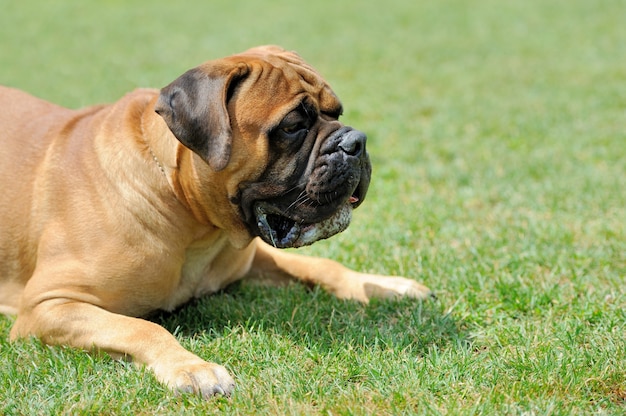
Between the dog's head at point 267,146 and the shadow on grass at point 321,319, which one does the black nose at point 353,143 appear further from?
the shadow on grass at point 321,319

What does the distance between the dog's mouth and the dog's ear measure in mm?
424

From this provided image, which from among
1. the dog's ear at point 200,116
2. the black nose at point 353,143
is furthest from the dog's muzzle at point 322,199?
the dog's ear at point 200,116

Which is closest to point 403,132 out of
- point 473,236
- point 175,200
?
point 473,236

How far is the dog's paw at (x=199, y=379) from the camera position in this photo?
331 cm

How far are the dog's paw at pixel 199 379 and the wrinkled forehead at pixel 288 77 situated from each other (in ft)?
4.12

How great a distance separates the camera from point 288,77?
378 centimetres

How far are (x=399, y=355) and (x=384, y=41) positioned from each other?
34.3ft

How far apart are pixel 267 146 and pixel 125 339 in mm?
1088

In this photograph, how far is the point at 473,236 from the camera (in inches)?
211

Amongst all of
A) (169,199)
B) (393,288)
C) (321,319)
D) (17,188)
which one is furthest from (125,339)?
(393,288)

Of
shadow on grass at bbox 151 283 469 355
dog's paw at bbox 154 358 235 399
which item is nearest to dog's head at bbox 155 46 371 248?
shadow on grass at bbox 151 283 469 355

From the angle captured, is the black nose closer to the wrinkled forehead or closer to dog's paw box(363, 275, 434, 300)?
the wrinkled forehead

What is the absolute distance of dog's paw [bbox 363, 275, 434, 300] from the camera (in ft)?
14.4

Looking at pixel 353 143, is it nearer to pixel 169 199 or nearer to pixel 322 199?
pixel 322 199
